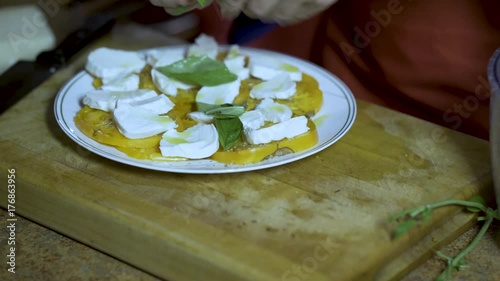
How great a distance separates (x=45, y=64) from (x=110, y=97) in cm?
35

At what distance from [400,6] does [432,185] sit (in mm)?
419

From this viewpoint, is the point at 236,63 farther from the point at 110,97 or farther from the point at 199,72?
the point at 110,97

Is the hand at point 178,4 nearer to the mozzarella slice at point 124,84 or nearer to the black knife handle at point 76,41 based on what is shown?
the mozzarella slice at point 124,84

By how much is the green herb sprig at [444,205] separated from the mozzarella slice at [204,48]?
22.9 inches

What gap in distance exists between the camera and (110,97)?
4.17 feet

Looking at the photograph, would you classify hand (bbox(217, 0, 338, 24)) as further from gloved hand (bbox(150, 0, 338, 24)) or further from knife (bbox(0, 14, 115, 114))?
knife (bbox(0, 14, 115, 114))

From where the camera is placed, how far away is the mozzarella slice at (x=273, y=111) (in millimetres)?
1228

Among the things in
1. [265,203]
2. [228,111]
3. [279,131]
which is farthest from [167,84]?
[265,203]

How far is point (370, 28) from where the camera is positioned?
4.82 feet

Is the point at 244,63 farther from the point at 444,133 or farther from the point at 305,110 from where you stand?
the point at 444,133

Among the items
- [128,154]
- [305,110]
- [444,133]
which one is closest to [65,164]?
[128,154]

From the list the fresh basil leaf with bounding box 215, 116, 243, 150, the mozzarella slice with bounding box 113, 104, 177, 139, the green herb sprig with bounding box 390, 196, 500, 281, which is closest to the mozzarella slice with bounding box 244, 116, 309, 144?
the fresh basil leaf with bounding box 215, 116, 243, 150

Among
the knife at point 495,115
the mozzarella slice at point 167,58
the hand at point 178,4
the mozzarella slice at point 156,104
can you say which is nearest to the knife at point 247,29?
the mozzarella slice at point 167,58

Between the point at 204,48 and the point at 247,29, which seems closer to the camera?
the point at 204,48
